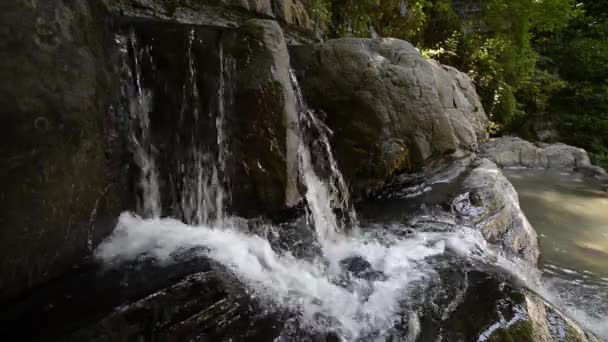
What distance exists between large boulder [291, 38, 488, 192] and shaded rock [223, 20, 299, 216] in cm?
123

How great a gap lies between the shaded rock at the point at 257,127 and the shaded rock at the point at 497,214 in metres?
1.98

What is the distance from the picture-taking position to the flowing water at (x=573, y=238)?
3.40m

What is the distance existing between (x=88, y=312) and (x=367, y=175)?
3.39 metres

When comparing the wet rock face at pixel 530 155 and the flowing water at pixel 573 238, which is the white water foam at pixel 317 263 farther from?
the wet rock face at pixel 530 155

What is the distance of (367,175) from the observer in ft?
15.4

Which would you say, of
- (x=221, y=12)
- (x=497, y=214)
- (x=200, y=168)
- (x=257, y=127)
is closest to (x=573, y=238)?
(x=497, y=214)

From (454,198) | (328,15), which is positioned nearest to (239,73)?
(454,198)

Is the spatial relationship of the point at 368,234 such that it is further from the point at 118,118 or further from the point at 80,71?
the point at 80,71

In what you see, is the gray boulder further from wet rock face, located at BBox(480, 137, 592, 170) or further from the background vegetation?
the background vegetation

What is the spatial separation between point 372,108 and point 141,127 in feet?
8.92

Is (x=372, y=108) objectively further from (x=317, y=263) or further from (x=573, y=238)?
(x=573, y=238)

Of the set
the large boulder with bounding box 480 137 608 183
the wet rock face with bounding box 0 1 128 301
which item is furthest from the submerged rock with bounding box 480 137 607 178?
the wet rock face with bounding box 0 1 128 301

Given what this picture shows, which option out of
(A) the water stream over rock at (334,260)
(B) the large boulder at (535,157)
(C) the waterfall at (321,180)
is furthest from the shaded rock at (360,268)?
(B) the large boulder at (535,157)

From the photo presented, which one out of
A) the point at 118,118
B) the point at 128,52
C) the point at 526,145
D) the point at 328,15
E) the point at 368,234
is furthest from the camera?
the point at 526,145
